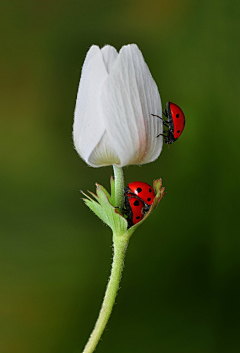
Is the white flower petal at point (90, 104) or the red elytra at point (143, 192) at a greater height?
the white flower petal at point (90, 104)

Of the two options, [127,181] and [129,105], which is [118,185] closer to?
[129,105]

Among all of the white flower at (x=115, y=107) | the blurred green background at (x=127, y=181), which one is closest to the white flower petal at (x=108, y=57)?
the white flower at (x=115, y=107)

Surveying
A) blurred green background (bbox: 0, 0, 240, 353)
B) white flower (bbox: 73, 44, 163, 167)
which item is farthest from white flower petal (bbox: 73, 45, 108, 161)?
blurred green background (bbox: 0, 0, 240, 353)

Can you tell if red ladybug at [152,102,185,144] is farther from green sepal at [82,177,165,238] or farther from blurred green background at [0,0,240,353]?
blurred green background at [0,0,240,353]

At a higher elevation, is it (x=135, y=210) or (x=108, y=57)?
(x=108, y=57)

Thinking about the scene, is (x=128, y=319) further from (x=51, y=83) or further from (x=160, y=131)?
(x=160, y=131)

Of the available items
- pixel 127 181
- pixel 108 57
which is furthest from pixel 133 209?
pixel 127 181

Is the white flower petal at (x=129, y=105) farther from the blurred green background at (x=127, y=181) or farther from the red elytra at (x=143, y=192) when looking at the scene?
the blurred green background at (x=127, y=181)
